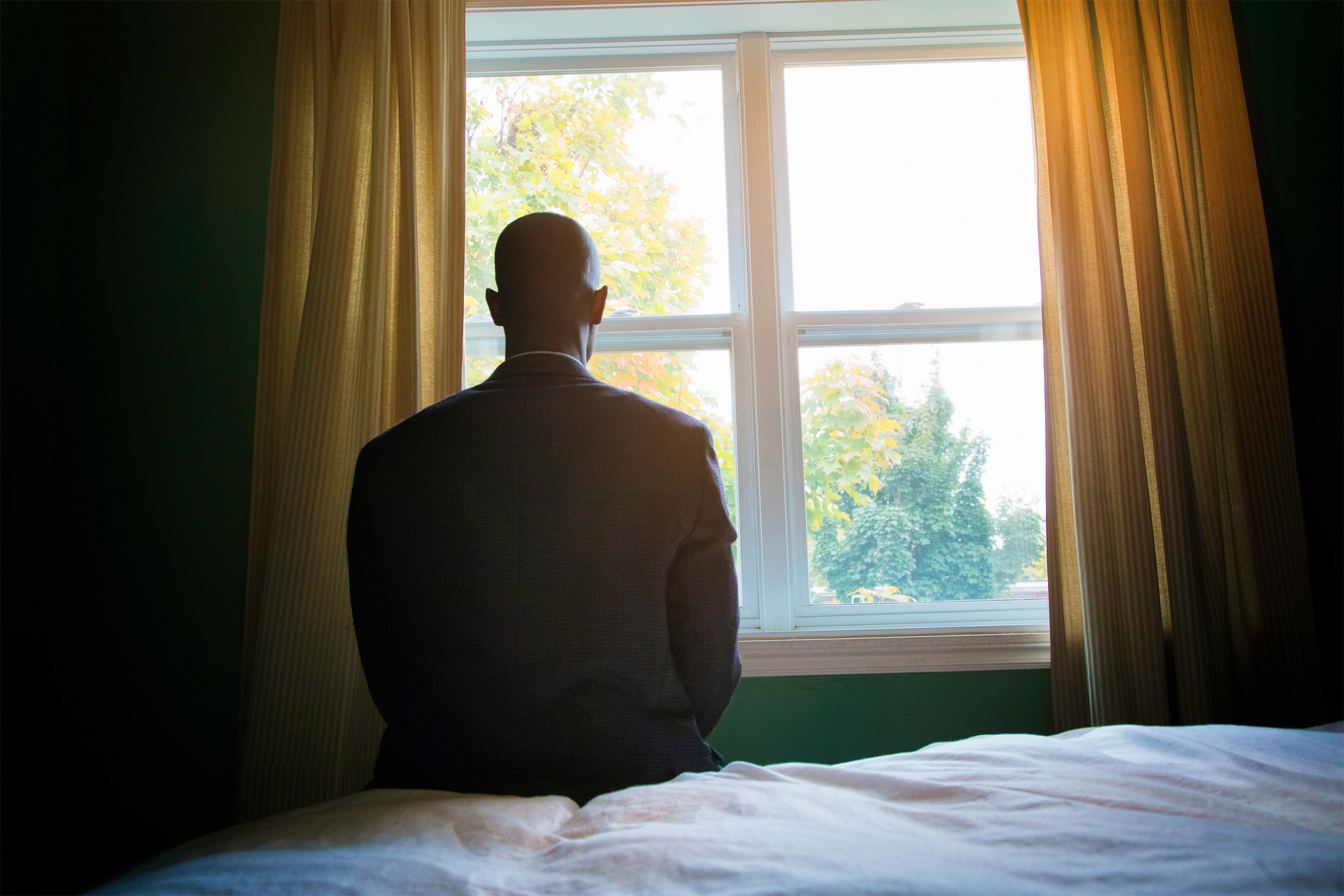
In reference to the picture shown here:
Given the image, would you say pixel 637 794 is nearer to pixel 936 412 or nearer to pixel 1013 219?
pixel 936 412

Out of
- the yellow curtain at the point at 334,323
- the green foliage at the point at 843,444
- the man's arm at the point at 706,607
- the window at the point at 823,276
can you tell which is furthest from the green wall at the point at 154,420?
the man's arm at the point at 706,607

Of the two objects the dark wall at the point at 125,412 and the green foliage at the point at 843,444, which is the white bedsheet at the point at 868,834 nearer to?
the green foliage at the point at 843,444

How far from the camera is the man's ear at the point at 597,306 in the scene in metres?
1.37

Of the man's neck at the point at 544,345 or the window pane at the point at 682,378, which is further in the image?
the window pane at the point at 682,378

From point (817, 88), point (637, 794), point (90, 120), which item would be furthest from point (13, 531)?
point (817, 88)

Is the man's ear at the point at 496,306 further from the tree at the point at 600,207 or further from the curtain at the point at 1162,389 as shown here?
the curtain at the point at 1162,389

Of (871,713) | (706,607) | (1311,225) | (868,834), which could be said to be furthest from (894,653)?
(1311,225)

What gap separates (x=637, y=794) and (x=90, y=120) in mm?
2437

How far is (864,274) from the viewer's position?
7.48 feet

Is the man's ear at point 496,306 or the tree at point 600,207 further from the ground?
the tree at point 600,207

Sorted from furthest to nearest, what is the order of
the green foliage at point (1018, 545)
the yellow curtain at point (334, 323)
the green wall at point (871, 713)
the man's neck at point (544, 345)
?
the green foliage at point (1018, 545)
the green wall at point (871, 713)
the yellow curtain at point (334, 323)
the man's neck at point (544, 345)

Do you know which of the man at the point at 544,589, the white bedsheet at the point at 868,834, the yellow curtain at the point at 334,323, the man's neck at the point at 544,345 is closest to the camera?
the white bedsheet at the point at 868,834

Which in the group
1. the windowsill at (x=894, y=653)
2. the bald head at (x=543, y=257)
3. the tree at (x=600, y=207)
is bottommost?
the windowsill at (x=894, y=653)

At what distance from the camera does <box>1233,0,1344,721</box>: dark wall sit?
6.57 feet
